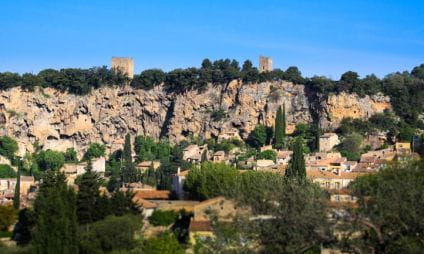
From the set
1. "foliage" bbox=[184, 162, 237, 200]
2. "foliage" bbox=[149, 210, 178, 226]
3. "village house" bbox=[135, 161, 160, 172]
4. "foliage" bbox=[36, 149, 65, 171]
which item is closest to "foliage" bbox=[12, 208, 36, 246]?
"foliage" bbox=[149, 210, 178, 226]

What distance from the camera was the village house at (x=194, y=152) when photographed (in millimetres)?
83750

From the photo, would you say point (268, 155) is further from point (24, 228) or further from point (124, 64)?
point (24, 228)

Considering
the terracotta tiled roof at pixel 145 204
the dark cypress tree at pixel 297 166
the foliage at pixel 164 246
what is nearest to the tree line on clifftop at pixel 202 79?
the dark cypress tree at pixel 297 166

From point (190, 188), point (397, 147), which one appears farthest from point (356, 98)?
point (190, 188)

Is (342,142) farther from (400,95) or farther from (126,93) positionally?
(126,93)

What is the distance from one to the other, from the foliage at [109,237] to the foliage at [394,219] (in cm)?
1516

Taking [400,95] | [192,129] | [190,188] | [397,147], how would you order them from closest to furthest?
1. [190,188]
2. [397,147]
3. [400,95]
4. [192,129]

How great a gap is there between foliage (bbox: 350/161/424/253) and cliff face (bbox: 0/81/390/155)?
2668 inches

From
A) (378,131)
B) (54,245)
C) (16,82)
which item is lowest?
(54,245)

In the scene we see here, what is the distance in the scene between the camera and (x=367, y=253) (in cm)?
2323

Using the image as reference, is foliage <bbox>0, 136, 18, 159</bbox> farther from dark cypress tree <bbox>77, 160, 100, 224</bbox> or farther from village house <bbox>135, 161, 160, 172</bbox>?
dark cypress tree <bbox>77, 160, 100, 224</bbox>

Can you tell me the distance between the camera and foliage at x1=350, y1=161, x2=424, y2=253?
919 inches

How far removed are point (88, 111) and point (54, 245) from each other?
6549cm

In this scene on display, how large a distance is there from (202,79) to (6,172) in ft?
88.0
